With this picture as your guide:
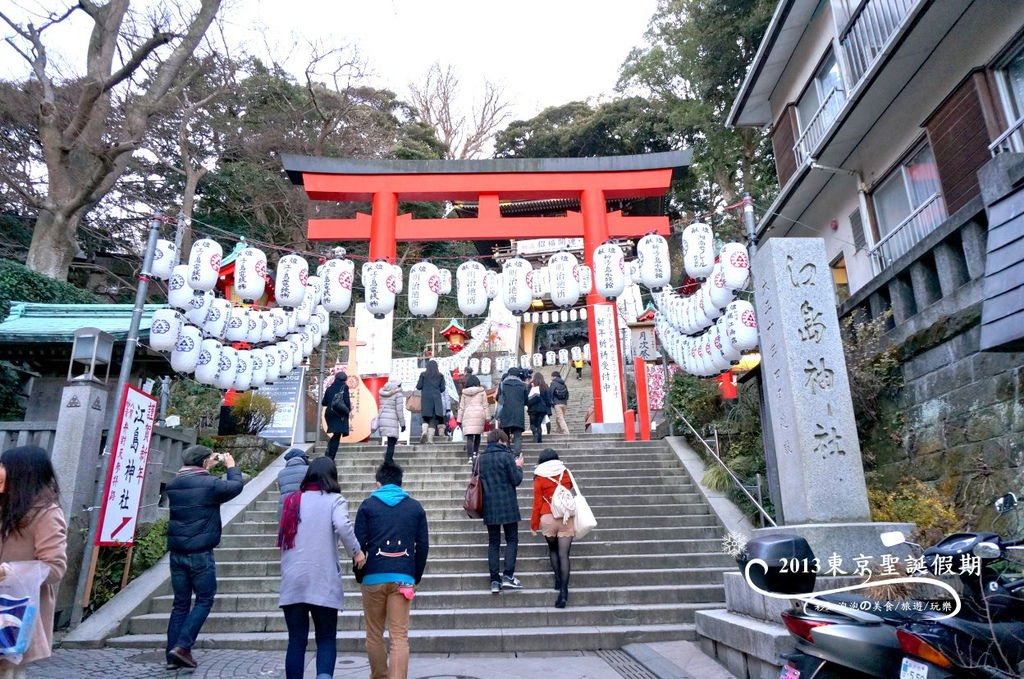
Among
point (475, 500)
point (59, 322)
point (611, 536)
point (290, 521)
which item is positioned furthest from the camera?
point (59, 322)

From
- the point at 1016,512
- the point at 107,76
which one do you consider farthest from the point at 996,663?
the point at 107,76

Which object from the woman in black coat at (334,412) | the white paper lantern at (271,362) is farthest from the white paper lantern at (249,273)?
the woman in black coat at (334,412)

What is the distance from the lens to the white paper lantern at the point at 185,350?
33.2 ft

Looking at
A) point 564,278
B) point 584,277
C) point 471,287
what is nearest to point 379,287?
point 471,287

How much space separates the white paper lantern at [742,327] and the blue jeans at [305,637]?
7.22 m

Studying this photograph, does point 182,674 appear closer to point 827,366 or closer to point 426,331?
point 827,366

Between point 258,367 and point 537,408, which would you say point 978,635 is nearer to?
point 537,408

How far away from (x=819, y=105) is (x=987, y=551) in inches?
495

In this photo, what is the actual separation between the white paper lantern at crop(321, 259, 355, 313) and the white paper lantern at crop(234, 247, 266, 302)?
141cm

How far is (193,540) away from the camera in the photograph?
5320mm

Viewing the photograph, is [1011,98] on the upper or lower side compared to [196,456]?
upper

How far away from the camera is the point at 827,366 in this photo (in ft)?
18.1

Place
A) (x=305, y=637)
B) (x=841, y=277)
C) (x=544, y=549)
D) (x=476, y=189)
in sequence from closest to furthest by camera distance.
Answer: (x=305, y=637)
(x=544, y=549)
(x=841, y=277)
(x=476, y=189)

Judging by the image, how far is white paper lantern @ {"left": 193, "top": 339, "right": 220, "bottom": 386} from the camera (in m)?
10.6
